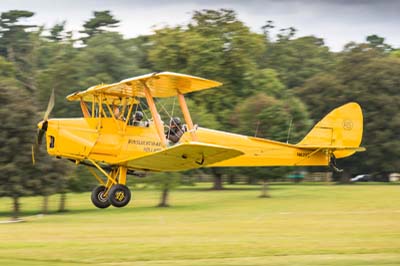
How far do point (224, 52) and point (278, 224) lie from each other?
38267mm

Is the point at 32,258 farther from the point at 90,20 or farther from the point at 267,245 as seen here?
the point at 90,20

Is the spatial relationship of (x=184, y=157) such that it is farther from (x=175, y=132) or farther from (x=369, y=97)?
(x=369, y=97)

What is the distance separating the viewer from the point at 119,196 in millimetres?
22141

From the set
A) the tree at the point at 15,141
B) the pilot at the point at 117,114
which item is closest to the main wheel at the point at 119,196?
the pilot at the point at 117,114

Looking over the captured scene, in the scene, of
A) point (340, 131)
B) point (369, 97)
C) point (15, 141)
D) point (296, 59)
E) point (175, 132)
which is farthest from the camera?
point (296, 59)

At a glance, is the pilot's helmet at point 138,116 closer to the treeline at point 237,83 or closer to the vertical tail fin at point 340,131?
the vertical tail fin at point 340,131

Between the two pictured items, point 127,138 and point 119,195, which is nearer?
point 119,195

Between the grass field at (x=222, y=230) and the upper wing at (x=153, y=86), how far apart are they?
5.71m

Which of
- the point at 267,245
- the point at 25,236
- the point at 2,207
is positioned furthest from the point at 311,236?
the point at 2,207

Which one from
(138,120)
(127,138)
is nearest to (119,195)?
(127,138)

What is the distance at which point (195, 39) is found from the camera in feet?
269

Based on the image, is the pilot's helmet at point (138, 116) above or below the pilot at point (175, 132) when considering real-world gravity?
above

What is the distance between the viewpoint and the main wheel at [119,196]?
2206cm

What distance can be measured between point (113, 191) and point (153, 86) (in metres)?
2.99
